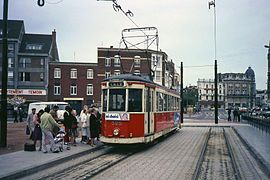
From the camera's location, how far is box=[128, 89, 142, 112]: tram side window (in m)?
16.3

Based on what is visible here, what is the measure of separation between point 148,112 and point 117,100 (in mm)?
1694

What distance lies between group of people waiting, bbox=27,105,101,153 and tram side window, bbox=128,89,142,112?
7.39 feet

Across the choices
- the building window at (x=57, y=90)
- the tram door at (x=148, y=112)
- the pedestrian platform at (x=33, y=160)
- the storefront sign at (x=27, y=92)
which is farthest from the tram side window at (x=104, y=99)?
the building window at (x=57, y=90)

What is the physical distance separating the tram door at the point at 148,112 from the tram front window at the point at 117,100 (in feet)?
3.57

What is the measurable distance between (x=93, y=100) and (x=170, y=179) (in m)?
55.9

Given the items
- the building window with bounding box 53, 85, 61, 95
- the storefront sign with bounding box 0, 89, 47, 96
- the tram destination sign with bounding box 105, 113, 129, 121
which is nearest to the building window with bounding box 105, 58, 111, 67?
the building window with bounding box 53, 85, 61, 95

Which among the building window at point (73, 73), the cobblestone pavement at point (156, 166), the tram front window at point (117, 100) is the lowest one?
the cobblestone pavement at point (156, 166)

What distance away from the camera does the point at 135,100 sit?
647 inches

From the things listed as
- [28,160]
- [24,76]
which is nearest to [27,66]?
[24,76]

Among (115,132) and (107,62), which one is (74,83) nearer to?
(107,62)

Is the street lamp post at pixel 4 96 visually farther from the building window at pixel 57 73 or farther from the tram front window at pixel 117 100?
the building window at pixel 57 73

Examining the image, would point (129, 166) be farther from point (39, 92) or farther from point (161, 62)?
point (161, 62)

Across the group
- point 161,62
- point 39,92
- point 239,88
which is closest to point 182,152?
point 39,92

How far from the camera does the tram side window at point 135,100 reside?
1627cm
